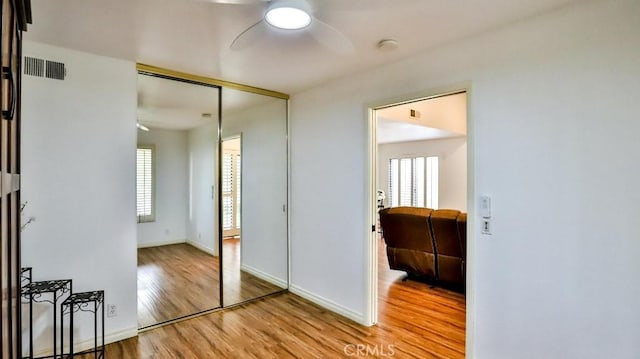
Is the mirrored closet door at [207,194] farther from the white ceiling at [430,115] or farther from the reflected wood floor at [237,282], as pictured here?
the white ceiling at [430,115]

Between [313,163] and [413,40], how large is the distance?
1.75m

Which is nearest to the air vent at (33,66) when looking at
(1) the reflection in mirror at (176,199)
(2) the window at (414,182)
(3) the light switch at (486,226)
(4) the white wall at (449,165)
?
(1) the reflection in mirror at (176,199)

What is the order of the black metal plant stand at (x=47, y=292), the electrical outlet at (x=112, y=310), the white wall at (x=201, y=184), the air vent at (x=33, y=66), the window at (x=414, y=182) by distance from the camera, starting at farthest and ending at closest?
the window at (x=414, y=182) < the white wall at (x=201, y=184) < the electrical outlet at (x=112, y=310) < the air vent at (x=33, y=66) < the black metal plant stand at (x=47, y=292)

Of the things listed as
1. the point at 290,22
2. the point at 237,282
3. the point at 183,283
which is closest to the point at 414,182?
the point at 237,282

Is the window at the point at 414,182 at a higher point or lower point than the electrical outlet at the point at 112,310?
higher

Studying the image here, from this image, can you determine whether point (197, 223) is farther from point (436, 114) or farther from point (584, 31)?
point (436, 114)

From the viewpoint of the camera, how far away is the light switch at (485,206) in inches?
89.4

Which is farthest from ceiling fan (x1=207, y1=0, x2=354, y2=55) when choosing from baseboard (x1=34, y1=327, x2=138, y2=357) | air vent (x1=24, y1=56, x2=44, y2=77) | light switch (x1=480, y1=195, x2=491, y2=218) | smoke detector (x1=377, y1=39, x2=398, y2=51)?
baseboard (x1=34, y1=327, x2=138, y2=357)

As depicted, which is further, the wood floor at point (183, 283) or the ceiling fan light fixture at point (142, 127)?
the wood floor at point (183, 283)

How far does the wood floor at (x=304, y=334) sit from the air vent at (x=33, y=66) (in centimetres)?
227

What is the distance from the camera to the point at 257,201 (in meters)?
4.13

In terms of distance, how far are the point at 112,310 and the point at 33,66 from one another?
206 centimetres

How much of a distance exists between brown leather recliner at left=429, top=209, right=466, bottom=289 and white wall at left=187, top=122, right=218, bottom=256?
8.86 ft

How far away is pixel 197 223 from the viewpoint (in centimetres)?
358
